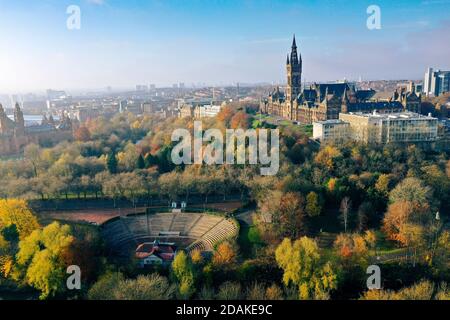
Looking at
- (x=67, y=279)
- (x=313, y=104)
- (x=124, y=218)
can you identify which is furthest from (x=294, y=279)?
(x=313, y=104)

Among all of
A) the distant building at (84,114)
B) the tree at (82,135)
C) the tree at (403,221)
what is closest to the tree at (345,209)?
the tree at (403,221)

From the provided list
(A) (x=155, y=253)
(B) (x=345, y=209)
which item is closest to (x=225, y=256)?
(A) (x=155, y=253)

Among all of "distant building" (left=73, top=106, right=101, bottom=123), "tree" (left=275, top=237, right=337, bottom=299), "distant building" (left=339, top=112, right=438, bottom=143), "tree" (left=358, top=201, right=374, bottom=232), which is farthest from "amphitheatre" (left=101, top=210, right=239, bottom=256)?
"distant building" (left=73, top=106, right=101, bottom=123)

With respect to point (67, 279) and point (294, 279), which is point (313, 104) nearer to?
point (294, 279)

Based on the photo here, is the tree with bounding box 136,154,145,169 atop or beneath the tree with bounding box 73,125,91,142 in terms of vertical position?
beneath

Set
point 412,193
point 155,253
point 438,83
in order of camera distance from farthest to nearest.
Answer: point 438,83 < point 412,193 < point 155,253

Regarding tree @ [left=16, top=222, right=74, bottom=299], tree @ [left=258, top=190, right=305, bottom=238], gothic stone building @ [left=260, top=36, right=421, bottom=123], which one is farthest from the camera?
gothic stone building @ [left=260, top=36, right=421, bottom=123]

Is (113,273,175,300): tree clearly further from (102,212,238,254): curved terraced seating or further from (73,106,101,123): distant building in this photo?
(73,106,101,123): distant building

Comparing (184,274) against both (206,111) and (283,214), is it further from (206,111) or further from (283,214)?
(206,111)
